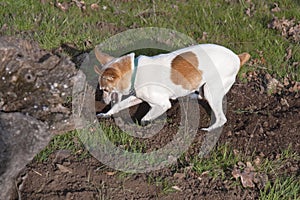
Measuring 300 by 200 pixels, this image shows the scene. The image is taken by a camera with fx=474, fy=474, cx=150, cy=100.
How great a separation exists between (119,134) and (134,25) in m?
1.99

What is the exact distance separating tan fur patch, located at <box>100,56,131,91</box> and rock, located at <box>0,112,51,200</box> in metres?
0.70

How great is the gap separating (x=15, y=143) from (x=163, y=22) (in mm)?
3025

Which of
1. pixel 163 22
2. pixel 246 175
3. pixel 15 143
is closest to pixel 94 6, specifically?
pixel 163 22

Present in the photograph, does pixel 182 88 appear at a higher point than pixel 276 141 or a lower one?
higher

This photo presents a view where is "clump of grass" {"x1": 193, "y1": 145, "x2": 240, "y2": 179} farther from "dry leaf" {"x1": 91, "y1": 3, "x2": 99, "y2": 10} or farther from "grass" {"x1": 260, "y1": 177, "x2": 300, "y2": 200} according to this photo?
"dry leaf" {"x1": 91, "y1": 3, "x2": 99, "y2": 10}

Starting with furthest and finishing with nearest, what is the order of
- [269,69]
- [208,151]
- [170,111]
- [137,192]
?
1. [269,69]
2. [170,111]
3. [208,151]
4. [137,192]

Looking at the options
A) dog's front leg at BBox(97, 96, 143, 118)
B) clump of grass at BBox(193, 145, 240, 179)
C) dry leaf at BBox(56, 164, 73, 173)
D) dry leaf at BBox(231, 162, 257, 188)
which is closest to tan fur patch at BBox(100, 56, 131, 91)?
dog's front leg at BBox(97, 96, 143, 118)

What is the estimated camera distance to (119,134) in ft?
11.8

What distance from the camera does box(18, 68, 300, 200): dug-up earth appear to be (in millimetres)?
3086

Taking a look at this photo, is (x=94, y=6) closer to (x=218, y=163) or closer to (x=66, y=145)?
(x=66, y=145)

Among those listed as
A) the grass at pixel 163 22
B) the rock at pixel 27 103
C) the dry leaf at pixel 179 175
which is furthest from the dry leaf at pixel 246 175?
the grass at pixel 163 22

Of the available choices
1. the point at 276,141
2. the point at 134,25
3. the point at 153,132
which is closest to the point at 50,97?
the point at 153,132

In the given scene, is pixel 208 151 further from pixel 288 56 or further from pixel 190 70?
pixel 288 56

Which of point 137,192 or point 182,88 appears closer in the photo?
point 137,192
